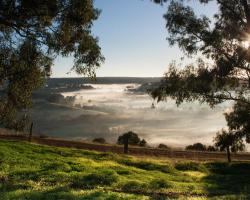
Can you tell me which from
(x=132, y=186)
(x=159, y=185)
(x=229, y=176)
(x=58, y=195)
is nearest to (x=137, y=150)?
(x=229, y=176)

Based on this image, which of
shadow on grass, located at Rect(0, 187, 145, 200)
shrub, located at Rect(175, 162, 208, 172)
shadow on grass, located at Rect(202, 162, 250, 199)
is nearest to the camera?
shadow on grass, located at Rect(0, 187, 145, 200)

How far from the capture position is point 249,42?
1385 inches

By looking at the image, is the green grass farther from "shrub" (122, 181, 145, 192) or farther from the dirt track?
the dirt track

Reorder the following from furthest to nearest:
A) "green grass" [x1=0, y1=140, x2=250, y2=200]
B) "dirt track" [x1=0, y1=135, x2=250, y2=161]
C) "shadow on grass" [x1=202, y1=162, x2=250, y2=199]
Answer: "dirt track" [x1=0, y1=135, x2=250, y2=161] → "shadow on grass" [x1=202, y1=162, x2=250, y2=199] → "green grass" [x1=0, y1=140, x2=250, y2=200]

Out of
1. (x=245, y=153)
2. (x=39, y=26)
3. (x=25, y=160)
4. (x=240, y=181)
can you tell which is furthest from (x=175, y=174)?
(x=245, y=153)

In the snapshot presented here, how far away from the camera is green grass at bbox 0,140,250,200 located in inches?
827

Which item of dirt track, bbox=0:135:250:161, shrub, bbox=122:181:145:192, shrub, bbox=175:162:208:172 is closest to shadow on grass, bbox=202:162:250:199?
shrub, bbox=175:162:208:172

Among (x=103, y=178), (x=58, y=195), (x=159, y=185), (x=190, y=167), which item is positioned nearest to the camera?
(x=58, y=195)

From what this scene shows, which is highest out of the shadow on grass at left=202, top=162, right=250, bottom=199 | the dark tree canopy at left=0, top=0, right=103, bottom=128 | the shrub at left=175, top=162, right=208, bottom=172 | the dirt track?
the dark tree canopy at left=0, top=0, right=103, bottom=128

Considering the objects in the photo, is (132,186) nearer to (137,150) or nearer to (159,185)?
(159,185)

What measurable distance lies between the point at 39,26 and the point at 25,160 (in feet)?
34.4

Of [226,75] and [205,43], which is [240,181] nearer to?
[226,75]

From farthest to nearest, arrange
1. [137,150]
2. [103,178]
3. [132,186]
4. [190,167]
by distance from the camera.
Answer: [137,150] → [190,167] → [103,178] → [132,186]

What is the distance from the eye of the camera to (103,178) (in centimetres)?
2753
